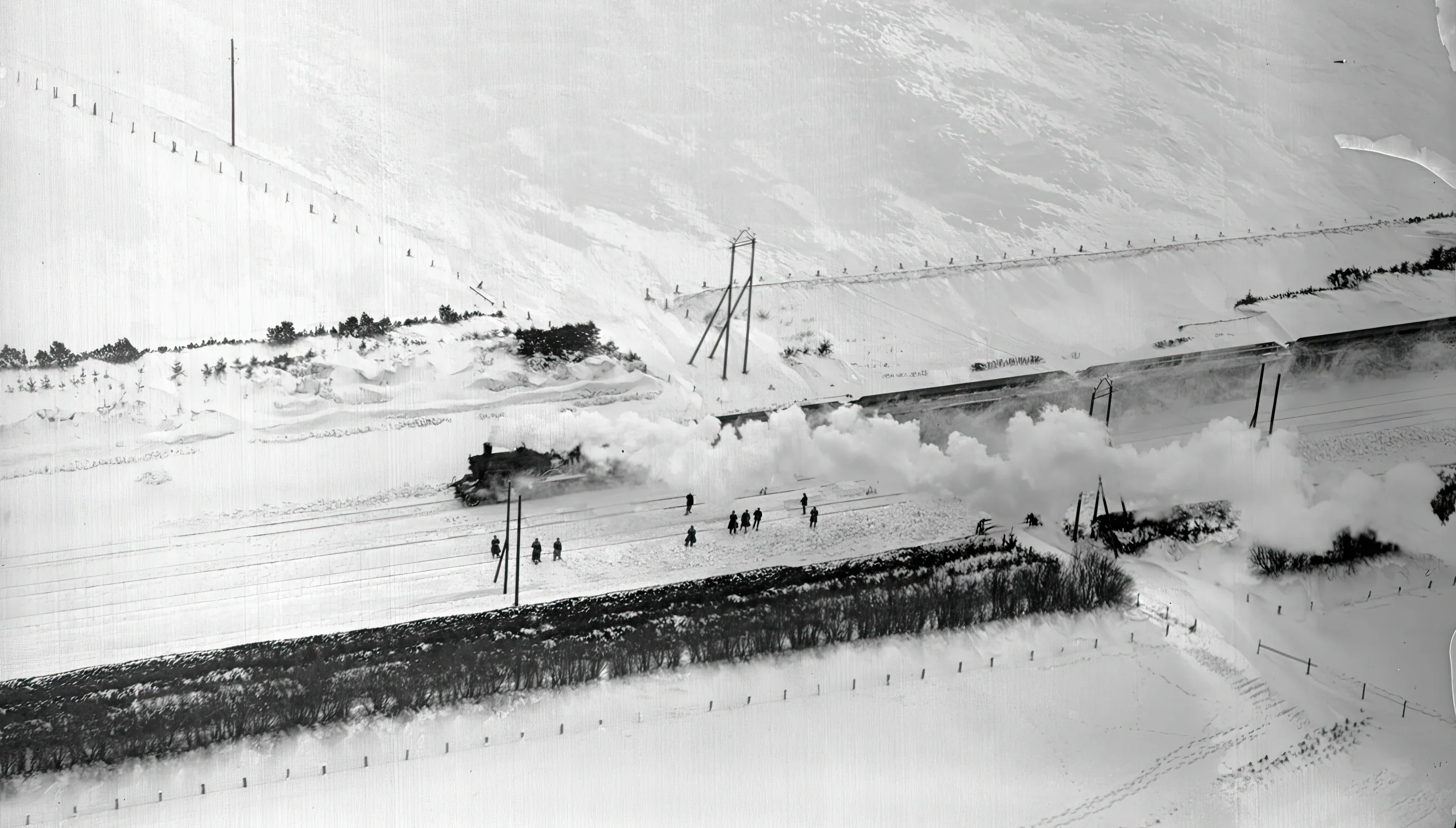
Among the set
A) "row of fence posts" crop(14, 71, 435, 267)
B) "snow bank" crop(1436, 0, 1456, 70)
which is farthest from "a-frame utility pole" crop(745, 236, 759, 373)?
"snow bank" crop(1436, 0, 1456, 70)

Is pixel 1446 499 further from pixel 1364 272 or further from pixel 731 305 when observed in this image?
pixel 731 305

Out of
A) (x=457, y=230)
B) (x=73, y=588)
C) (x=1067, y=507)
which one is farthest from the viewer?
(x=1067, y=507)

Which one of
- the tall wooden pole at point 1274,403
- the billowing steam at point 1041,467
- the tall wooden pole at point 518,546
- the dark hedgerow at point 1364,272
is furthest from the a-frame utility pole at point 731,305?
the tall wooden pole at point 1274,403

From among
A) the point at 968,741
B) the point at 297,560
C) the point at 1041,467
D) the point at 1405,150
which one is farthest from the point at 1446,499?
the point at 297,560

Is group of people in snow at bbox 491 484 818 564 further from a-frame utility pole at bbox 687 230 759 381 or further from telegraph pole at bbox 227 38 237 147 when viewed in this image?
telegraph pole at bbox 227 38 237 147

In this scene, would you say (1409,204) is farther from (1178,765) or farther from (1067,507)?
(1178,765)

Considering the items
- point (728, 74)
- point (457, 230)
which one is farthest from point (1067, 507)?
point (457, 230)

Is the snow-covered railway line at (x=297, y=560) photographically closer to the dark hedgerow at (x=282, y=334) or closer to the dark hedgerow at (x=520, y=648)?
the dark hedgerow at (x=520, y=648)
